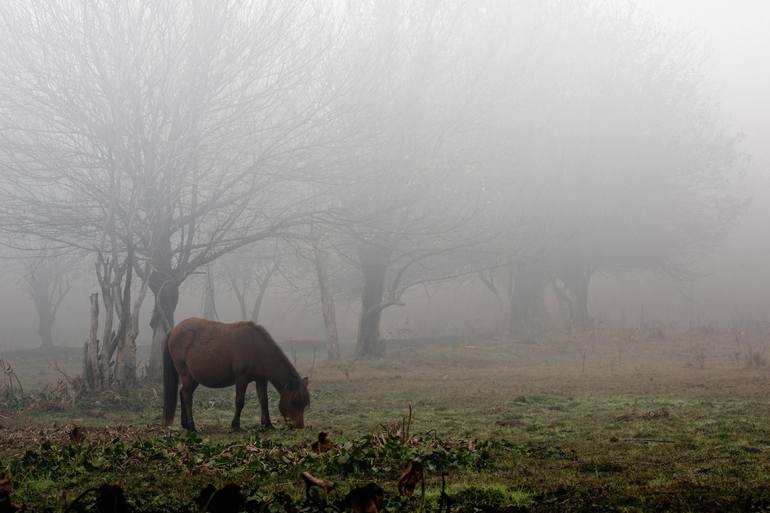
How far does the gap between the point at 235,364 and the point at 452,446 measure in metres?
4.46

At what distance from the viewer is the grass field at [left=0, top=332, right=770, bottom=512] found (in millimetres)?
5574

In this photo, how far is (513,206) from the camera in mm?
30594

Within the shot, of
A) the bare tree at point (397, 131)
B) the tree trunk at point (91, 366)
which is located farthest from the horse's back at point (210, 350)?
the bare tree at point (397, 131)

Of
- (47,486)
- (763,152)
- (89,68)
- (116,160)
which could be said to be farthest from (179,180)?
(763,152)

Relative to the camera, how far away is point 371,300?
28172mm

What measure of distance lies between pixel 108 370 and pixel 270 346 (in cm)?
618

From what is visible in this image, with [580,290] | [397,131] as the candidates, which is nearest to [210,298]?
[580,290]

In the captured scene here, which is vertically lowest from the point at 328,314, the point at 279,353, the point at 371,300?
the point at 279,353

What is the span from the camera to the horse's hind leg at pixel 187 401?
1130 centimetres

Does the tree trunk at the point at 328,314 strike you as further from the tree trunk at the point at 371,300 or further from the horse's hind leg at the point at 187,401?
the horse's hind leg at the point at 187,401

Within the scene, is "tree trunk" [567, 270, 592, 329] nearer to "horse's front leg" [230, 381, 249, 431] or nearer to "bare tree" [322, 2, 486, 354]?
"bare tree" [322, 2, 486, 354]

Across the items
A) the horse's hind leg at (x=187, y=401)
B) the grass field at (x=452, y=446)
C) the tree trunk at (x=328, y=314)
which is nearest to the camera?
the grass field at (x=452, y=446)

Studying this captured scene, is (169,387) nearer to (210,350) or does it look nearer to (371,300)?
(210,350)

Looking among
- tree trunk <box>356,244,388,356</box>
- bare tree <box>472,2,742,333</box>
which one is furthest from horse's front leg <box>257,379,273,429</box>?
bare tree <box>472,2,742,333</box>
